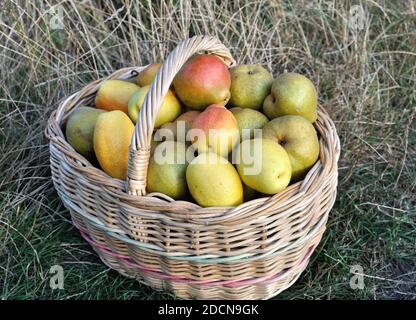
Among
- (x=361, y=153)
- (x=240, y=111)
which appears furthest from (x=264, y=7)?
(x=240, y=111)

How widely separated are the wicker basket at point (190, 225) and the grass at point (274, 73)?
13 centimetres

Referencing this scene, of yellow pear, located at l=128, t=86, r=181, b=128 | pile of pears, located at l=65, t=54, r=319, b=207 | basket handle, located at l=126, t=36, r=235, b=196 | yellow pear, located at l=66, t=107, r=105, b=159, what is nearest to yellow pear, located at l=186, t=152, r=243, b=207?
pile of pears, located at l=65, t=54, r=319, b=207

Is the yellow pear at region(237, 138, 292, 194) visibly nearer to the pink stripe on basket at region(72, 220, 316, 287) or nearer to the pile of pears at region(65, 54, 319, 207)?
the pile of pears at region(65, 54, 319, 207)

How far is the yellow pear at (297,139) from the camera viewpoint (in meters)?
1.44

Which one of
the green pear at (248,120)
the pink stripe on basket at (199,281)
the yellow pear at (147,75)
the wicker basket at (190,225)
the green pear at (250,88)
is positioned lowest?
the pink stripe on basket at (199,281)

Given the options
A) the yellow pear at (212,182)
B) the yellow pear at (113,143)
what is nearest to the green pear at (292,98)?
the yellow pear at (212,182)

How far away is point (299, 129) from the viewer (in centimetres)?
146

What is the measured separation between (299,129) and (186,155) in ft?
0.98

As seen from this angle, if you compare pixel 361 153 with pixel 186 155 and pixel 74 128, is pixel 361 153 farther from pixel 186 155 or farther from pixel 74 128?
pixel 74 128

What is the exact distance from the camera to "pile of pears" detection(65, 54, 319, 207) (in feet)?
4.45

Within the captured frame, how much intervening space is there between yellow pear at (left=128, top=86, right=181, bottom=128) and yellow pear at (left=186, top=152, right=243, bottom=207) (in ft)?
0.81

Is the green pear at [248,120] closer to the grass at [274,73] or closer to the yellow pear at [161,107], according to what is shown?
the yellow pear at [161,107]

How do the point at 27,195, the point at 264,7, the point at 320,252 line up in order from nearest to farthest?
1. the point at 320,252
2. the point at 27,195
3. the point at 264,7

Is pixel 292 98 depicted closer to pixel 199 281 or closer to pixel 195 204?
pixel 195 204
